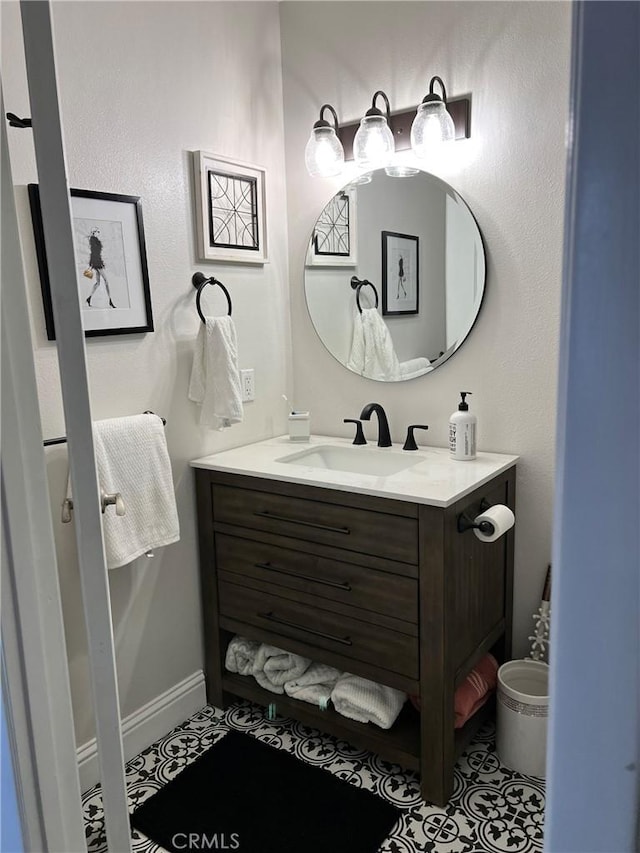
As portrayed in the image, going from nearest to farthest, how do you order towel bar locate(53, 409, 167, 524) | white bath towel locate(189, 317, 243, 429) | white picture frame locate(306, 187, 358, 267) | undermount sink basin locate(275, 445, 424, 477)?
1. towel bar locate(53, 409, 167, 524)
2. white bath towel locate(189, 317, 243, 429)
3. undermount sink basin locate(275, 445, 424, 477)
4. white picture frame locate(306, 187, 358, 267)

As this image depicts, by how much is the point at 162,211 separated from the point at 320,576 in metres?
1.21

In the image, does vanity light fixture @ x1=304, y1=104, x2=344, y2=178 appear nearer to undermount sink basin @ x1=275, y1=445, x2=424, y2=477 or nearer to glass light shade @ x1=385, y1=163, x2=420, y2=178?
glass light shade @ x1=385, y1=163, x2=420, y2=178

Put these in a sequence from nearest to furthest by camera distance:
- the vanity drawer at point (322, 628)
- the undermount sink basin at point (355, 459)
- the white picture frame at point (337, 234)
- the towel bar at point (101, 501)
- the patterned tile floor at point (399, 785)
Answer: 1. the towel bar at point (101, 501)
2. the patterned tile floor at point (399, 785)
3. the vanity drawer at point (322, 628)
4. the undermount sink basin at point (355, 459)
5. the white picture frame at point (337, 234)

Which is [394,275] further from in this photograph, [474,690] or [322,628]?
[474,690]

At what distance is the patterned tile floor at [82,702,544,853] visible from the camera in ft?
5.34

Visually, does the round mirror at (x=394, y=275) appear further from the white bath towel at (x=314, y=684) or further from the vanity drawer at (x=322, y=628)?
the white bath towel at (x=314, y=684)

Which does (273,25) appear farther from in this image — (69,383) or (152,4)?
(69,383)

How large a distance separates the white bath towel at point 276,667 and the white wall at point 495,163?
29.8 inches

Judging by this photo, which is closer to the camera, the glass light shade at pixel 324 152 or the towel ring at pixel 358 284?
the glass light shade at pixel 324 152

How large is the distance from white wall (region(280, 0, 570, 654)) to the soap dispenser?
130mm

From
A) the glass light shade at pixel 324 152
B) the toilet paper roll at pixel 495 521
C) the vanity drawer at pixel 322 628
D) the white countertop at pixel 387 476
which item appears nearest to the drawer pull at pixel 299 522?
the white countertop at pixel 387 476

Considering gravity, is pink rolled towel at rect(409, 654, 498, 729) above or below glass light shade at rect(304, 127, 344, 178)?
below

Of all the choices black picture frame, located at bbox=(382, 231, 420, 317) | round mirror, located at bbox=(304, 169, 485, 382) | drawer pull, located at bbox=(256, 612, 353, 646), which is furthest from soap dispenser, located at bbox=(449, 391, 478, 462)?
drawer pull, located at bbox=(256, 612, 353, 646)

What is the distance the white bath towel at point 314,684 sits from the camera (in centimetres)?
198
